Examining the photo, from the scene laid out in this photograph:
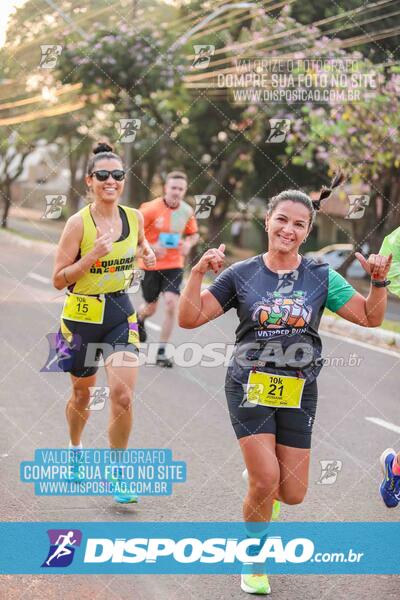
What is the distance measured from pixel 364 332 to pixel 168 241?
4.66m

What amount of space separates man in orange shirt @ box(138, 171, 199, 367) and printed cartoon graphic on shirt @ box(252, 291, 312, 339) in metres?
5.66

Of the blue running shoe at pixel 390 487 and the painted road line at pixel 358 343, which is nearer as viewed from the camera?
the blue running shoe at pixel 390 487

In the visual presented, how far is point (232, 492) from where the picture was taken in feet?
20.9

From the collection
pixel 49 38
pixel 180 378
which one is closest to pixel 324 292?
pixel 180 378

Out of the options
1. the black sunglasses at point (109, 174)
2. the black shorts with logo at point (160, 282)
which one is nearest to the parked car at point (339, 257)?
the black shorts with logo at point (160, 282)

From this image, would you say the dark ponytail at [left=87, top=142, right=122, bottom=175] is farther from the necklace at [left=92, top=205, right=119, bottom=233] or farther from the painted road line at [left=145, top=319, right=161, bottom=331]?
the painted road line at [left=145, top=319, right=161, bottom=331]

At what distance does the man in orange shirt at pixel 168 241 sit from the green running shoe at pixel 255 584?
590cm

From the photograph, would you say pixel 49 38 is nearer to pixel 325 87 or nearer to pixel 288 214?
Result: pixel 325 87

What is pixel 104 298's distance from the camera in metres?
6.04

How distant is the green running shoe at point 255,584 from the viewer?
4.75m

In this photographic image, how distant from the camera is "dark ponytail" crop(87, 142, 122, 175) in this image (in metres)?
6.13

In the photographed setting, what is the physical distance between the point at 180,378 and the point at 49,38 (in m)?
21.6

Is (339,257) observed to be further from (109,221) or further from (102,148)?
(109,221)

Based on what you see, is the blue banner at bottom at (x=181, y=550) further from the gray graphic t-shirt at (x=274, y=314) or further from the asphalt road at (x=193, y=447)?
the gray graphic t-shirt at (x=274, y=314)
